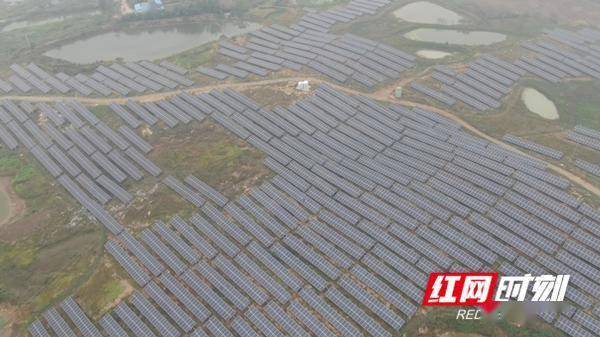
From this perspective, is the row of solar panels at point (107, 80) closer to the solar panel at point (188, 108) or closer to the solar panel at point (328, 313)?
the solar panel at point (188, 108)

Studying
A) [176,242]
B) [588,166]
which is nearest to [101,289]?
[176,242]

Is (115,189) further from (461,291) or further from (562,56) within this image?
(562,56)

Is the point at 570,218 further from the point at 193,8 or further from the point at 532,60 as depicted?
the point at 193,8

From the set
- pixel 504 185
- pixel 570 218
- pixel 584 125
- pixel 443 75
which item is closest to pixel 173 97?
pixel 443 75

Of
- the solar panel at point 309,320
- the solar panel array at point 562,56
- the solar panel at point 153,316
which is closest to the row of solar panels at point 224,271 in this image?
the solar panel at point 309,320

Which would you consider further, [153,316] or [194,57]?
[194,57]

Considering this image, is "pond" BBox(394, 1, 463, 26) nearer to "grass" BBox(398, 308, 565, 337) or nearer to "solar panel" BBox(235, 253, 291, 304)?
"grass" BBox(398, 308, 565, 337)
